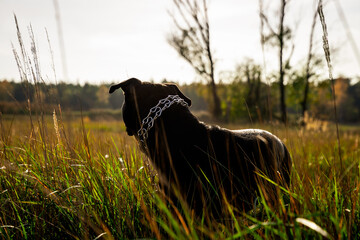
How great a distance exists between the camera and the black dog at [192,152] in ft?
6.57

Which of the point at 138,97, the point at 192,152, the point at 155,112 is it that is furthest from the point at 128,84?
the point at 192,152

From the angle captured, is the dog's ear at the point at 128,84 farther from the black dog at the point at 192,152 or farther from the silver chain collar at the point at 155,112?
the silver chain collar at the point at 155,112

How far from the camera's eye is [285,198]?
2.37 meters

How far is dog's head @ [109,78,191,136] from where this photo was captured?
2.24m

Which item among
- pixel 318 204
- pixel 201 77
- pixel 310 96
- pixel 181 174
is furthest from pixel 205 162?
pixel 310 96

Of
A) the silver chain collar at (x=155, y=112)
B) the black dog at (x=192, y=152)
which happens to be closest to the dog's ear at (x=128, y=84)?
the black dog at (x=192, y=152)

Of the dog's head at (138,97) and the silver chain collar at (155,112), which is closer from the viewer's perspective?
the silver chain collar at (155,112)

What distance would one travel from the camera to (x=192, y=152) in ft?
6.79

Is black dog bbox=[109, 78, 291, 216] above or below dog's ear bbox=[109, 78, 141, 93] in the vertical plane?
below

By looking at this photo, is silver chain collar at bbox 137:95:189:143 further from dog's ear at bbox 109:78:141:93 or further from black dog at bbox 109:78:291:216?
dog's ear at bbox 109:78:141:93

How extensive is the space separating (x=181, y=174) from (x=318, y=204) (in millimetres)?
1037

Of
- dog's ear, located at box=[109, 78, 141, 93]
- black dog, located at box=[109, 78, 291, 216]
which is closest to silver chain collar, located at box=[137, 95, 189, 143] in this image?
black dog, located at box=[109, 78, 291, 216]

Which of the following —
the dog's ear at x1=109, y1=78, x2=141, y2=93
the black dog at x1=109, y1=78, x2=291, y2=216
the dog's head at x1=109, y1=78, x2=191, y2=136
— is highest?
the dog's ear at x1=109, y1=78, x2=141, y2=93

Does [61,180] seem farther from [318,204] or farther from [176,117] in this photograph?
[318,204]
